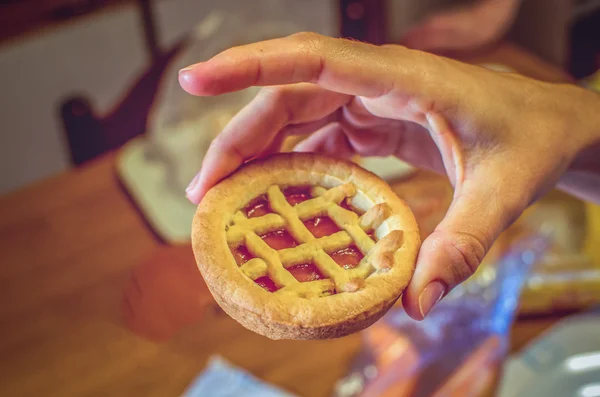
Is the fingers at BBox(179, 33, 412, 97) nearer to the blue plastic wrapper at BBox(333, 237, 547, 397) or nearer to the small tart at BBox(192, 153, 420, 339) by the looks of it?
the small tart at BBox(192, 153, 420, 339)

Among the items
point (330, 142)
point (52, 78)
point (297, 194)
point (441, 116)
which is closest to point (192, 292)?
point (330, 142)

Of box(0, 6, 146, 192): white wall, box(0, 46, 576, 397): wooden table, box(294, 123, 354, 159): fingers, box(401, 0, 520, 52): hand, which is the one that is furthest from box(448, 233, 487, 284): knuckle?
box(0, 6, 146, 192): white wall

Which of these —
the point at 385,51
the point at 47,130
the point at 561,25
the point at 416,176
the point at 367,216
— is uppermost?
the point at 385,51

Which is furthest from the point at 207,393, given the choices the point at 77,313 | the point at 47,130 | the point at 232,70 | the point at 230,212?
the point at 47,130

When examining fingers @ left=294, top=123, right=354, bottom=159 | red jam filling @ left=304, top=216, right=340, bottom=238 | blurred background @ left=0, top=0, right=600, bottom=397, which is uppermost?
red jam filling @ left=304, top=216, right=340, bottom=238

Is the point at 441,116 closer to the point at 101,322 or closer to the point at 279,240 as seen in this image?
the point at 279,240

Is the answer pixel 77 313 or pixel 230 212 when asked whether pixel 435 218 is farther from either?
pixel 77 313
